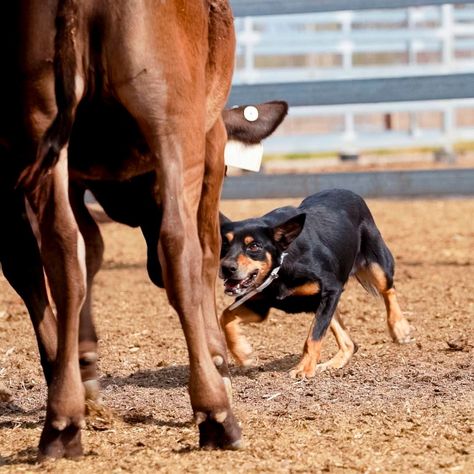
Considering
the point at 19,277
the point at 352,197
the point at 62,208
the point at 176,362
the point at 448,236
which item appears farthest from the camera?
the point at 448,236

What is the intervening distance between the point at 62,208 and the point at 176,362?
2.30 metres

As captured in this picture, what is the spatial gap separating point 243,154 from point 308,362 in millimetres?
1053

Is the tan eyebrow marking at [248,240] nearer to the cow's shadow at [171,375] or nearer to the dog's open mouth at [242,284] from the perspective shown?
the dog's open mouth at [242,284]

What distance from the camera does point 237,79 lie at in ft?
56.0

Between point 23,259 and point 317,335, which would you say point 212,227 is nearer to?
point 23,259

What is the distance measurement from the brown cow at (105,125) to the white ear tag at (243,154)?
1.49 meters

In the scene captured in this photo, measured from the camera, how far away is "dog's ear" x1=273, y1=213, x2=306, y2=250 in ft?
20.1

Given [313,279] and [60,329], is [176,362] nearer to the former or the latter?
[313,279]

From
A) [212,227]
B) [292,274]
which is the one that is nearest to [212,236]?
[212,227]

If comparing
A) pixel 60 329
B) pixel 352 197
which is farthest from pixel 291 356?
pixel 60 329

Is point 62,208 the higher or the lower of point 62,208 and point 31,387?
the higher

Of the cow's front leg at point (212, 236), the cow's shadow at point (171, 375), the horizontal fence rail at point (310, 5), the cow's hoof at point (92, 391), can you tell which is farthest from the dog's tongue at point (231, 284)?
the horizontal fence rail at point (310, 5)

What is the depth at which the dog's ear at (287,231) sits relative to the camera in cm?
613

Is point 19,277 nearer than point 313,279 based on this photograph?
Yes
